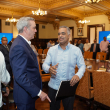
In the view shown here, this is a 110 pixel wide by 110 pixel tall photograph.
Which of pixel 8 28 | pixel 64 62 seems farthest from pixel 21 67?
pixel 8 28

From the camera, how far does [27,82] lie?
126 centimetres

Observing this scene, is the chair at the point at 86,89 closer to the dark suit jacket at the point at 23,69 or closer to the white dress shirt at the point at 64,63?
the white dress shirt at the point at 64,63

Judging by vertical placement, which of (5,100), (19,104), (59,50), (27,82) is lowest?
(5,100)

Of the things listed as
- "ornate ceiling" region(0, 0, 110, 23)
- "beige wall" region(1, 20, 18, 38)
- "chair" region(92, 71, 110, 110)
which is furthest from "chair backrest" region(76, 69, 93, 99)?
"beige wall" region(1, 20, 18, 38)

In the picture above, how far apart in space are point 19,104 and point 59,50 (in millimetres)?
861

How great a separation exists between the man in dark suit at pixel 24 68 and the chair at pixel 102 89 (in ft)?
3.97

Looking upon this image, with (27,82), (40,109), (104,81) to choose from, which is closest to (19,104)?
(27,82)

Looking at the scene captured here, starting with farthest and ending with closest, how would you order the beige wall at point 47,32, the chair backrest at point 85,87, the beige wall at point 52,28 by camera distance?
the beige wall at point 47,32, the beige wall at point 52,28, the chair backrest at point 85,87

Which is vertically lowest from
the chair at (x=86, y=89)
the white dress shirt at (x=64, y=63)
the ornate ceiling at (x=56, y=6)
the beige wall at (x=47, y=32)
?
the chair at (x=86, y=89)

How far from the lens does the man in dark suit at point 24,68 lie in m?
1.26

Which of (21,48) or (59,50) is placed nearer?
(21,48)

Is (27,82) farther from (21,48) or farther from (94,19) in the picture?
(94,19)

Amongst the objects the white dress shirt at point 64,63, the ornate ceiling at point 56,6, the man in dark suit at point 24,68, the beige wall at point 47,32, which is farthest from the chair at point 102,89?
the beige wall at point 47,32

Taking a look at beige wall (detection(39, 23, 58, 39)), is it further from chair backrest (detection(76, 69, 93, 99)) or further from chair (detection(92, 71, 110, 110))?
chair (detection(92, 71, 110, 110))
